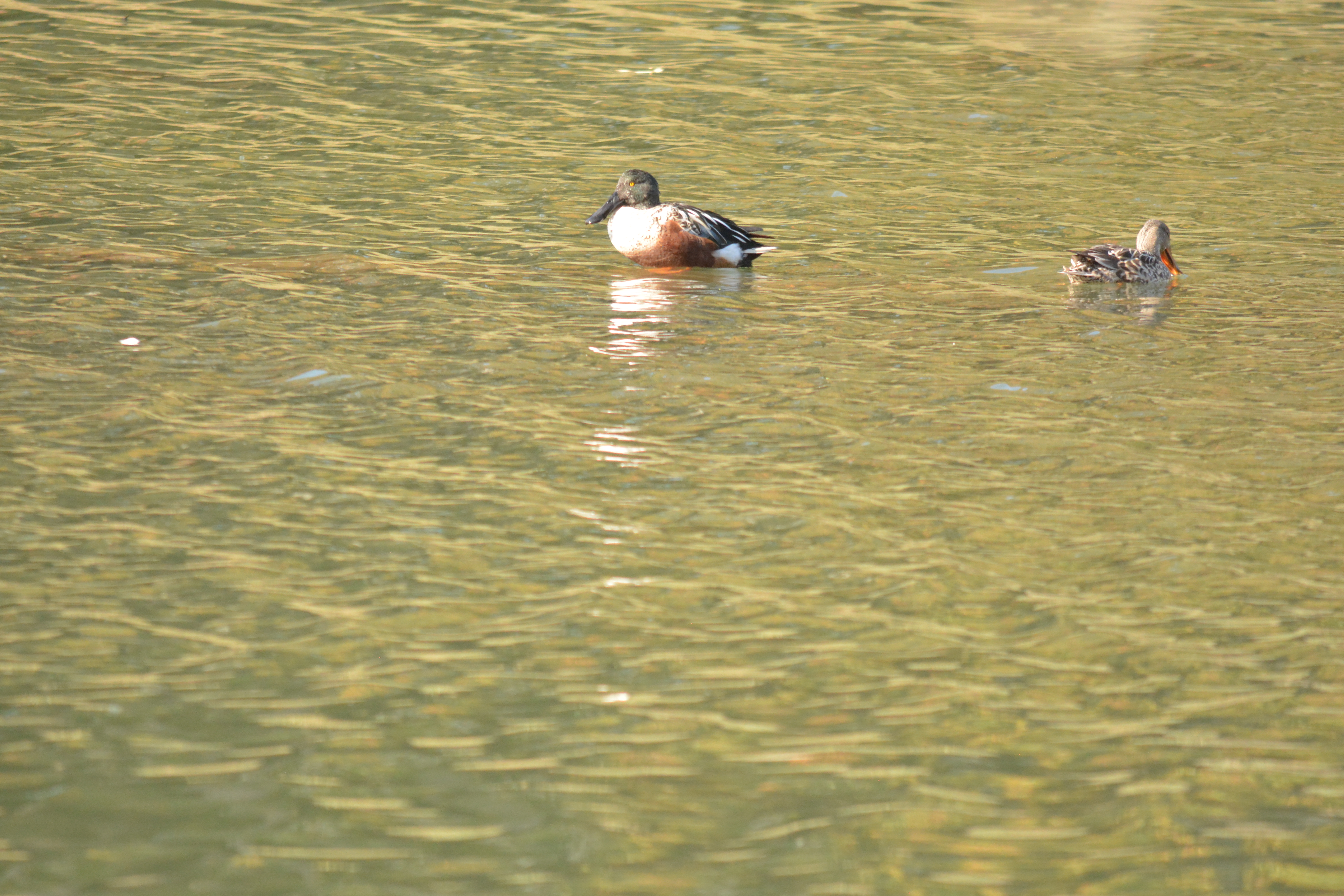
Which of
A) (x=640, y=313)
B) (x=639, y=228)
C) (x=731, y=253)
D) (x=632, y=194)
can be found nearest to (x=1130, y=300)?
(x=731, y=253)

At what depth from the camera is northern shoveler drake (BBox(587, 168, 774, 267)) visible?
11.9 m

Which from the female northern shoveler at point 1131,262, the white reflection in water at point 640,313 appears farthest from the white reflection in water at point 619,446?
the female northern shoveler at point 1131,262

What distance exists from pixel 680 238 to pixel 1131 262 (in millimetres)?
3347

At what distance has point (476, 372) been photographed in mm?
9328

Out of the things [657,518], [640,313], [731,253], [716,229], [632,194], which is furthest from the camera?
[632,194]

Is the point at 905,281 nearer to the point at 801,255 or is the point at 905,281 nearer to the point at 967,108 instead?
the point at 801,255

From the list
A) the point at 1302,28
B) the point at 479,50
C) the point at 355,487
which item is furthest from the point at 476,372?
the point at 1302,28

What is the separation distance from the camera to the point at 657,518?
726 centimetres

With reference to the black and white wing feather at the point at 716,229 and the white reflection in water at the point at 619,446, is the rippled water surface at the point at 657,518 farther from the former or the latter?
the black and white wing feather at the point at 716,229

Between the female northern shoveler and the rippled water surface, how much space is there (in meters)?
0.19

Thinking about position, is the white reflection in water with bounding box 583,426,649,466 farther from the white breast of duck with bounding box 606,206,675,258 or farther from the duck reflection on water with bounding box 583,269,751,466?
the white breast of duck with bounding box 606,206,675,258

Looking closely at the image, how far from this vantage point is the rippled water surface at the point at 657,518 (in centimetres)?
502

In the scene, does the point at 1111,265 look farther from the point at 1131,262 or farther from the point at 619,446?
the point at 619,446

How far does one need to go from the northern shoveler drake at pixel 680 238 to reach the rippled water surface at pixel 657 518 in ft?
0.66
